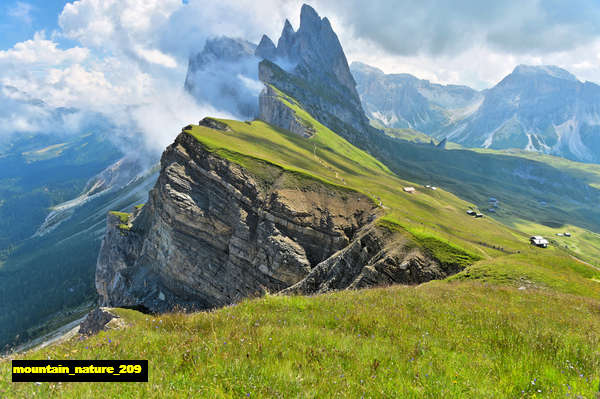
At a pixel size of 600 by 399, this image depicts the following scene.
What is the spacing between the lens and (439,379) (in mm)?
4844

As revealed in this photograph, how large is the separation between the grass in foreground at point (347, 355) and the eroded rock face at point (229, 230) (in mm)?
44172

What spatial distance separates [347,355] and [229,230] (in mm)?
60382

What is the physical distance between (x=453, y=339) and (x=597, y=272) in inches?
1118

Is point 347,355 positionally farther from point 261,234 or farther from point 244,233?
point 244,233

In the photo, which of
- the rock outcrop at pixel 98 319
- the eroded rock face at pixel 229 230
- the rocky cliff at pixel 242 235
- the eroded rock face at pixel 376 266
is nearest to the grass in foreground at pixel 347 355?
the eroded rock face at pixel 376 266

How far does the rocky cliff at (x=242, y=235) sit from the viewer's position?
4634 cm

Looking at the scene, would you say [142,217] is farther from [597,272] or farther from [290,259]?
[597,272]

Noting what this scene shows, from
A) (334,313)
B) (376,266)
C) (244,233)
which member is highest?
(334,313)

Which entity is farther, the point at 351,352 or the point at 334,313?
the point at 334,313

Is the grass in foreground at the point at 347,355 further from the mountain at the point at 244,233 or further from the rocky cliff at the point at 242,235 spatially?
→ the rocky cliff at the point at 242,235

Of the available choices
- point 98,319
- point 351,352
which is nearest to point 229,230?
point 98,319

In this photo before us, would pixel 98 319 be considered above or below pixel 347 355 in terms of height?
below

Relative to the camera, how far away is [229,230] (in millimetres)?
63438

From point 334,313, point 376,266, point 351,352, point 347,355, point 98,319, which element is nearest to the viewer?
point 347,355
